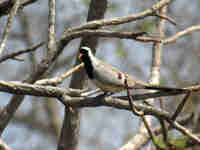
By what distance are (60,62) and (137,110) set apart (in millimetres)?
8892

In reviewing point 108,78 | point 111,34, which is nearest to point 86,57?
point 108,78

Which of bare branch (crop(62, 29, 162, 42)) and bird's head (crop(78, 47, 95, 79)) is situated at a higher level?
bare branch (crop(62, 29, 162, 42))

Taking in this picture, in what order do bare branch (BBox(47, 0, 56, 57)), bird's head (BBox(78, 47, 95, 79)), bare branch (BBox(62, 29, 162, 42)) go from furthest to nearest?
bird's head (BBox(78, 47, 95, 79))
bare branch (BBox(47, 0, 56, 57))
bare branch (BBox(62, 29, 162, 42))

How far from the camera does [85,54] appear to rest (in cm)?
426

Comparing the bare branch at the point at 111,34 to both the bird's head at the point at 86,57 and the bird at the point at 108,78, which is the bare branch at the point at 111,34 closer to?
the bird at the point at 108,78

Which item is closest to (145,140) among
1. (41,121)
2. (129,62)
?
(129,62)

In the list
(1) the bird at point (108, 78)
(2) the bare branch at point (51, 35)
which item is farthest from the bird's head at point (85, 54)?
(2) the bare branch at point (51, 35)

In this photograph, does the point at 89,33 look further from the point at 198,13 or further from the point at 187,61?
the point at 198,13

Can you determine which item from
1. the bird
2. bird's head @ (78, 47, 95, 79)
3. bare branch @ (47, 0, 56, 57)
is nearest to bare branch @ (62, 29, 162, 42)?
bare branch @ (47, 0, 56, 57)

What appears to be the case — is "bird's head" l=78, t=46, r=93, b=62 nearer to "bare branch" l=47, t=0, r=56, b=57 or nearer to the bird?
the bird

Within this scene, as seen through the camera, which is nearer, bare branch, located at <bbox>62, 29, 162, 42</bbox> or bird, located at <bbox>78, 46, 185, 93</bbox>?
bare branch, located at <bbox>62, 29, 162, 42</bbox>

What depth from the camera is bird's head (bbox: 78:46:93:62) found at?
4226 mm

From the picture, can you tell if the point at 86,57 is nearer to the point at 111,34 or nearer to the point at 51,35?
the point at 51,35

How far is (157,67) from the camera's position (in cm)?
535
